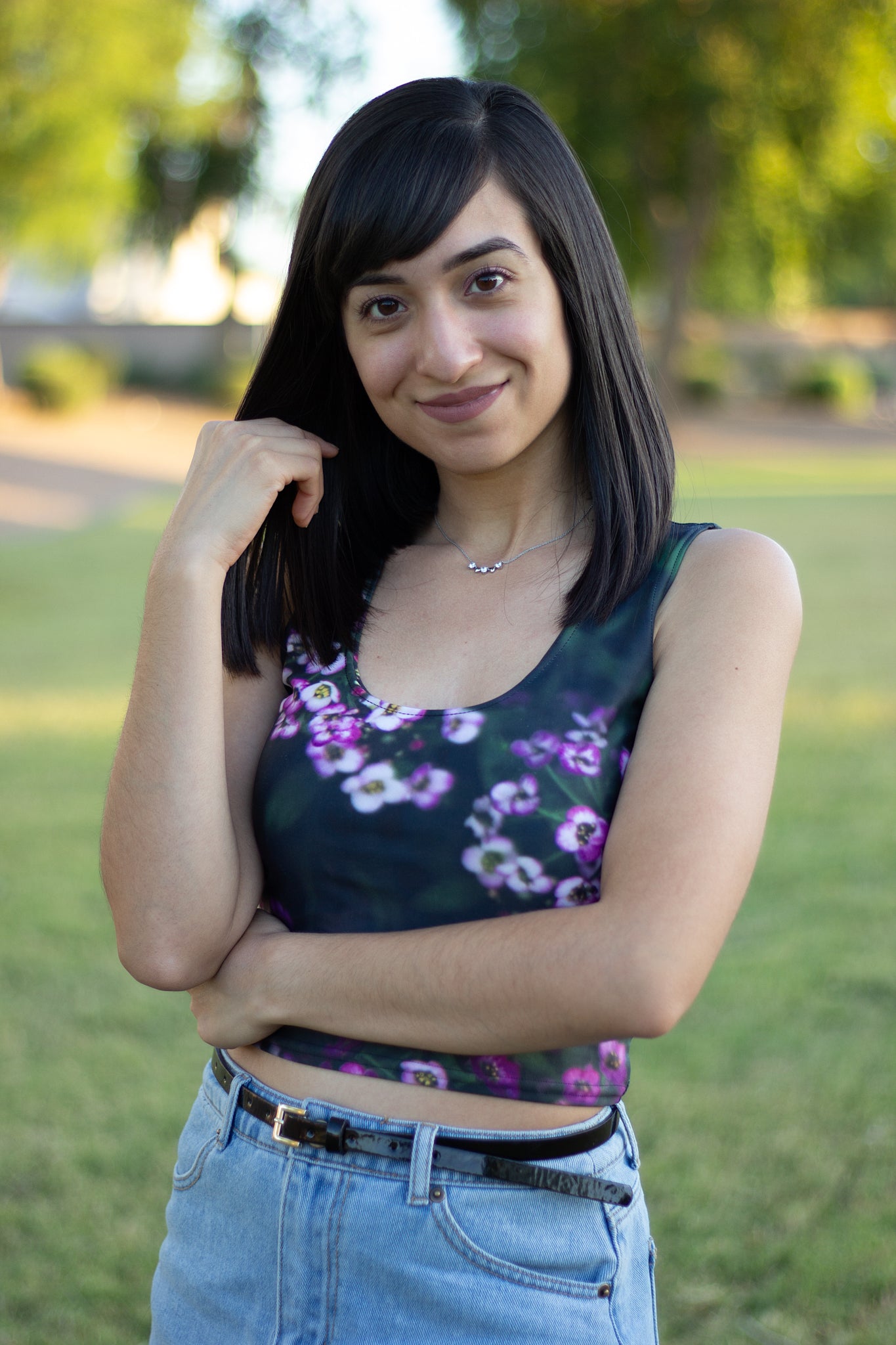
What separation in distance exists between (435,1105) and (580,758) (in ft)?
1.49

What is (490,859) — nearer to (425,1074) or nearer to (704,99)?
(425,1074)

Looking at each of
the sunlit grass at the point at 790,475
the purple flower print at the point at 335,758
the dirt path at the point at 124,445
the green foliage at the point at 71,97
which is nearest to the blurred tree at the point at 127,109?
the green foliage at the point at 71,97

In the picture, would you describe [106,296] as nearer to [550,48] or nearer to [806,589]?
[550,48]

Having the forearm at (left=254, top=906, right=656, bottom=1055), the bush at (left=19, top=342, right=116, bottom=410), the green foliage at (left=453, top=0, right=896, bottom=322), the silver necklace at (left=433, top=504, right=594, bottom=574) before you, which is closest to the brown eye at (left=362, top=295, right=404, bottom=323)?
the silver necklace at (left=433, top=504, right=594, bottom=574)

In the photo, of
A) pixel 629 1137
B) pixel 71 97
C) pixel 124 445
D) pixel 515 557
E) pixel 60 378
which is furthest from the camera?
pixel 60 378

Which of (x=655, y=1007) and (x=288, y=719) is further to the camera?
(x=288, y=719)

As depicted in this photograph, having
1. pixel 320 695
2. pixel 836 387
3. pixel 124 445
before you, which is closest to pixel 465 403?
pixel 320 695

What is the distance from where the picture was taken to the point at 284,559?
2.04 metres

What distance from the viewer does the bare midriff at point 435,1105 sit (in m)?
1.54

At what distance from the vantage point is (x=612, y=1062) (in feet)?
5.23

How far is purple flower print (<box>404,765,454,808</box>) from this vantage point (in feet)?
5.21

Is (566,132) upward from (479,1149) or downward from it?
upward

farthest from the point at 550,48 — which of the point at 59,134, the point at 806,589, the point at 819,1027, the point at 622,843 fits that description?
the point at 622,843

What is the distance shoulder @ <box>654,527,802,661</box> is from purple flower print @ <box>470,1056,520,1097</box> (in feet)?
1.76
